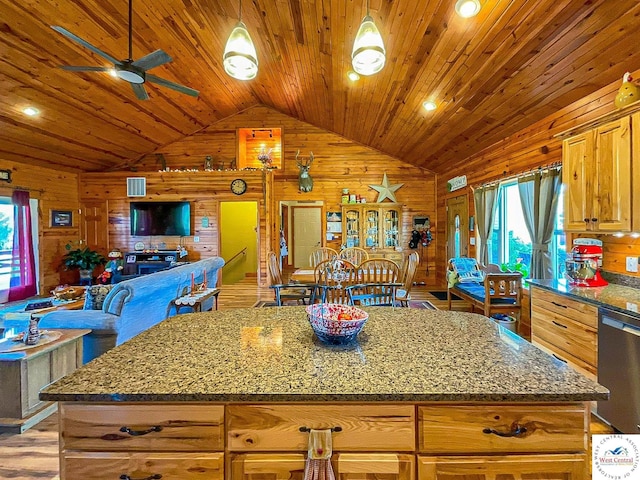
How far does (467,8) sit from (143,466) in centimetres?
320

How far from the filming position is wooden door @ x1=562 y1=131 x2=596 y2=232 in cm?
265

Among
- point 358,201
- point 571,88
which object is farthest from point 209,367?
point 358,201

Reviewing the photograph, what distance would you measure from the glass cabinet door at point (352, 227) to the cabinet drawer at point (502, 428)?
20.8 ft

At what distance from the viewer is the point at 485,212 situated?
510cm

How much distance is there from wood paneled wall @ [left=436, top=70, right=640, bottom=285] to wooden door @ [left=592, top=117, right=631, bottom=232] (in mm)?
379

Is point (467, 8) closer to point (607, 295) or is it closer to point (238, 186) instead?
point (607, 295)

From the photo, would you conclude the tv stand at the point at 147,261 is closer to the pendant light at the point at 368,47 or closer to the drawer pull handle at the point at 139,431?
the pendant light at the point at 368,47

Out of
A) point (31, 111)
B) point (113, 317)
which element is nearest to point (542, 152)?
point (113, 317)

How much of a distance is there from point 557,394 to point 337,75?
170 inches

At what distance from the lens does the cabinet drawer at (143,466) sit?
0.97 metres

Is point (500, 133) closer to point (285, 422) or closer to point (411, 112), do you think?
point (411, 112)

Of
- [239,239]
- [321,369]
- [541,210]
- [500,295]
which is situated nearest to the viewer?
[321,369]

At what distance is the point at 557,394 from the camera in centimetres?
94

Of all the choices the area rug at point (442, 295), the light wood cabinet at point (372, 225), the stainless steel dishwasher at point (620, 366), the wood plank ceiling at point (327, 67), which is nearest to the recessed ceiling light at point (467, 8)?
the wood plank ceiling at point (327, 67)
